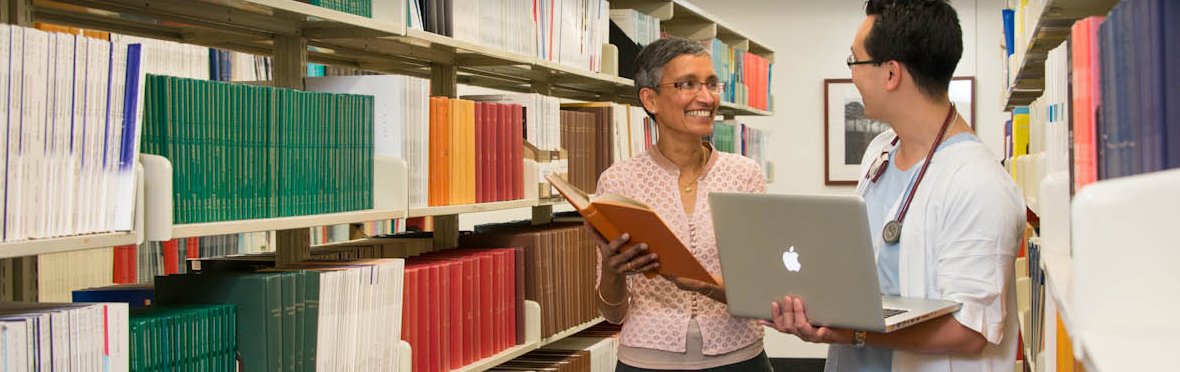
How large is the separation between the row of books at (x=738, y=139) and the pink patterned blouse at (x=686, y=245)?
1.93m

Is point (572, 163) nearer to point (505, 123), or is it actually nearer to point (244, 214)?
point (505, 123)

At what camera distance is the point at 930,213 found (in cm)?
144

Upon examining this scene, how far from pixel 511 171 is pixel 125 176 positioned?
1316 millimetres

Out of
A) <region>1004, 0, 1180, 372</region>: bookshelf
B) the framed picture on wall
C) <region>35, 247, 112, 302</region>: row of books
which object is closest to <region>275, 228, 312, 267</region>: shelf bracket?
<region>35, 247, 112, 302</region>: row of books

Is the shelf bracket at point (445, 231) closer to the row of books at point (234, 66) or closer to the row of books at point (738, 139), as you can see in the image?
the row of books at point (234, 66)

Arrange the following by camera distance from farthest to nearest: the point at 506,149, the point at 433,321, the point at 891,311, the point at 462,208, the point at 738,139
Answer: the point at 738,139, the point at 506,149, the point at 462,208, the point at 433,321, the point at 891,311

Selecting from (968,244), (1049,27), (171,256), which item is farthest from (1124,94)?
(171,256)

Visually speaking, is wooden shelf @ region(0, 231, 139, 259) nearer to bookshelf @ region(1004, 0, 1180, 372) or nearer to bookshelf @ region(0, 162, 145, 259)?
bookshelf @ region(0, 162, 145, 259)

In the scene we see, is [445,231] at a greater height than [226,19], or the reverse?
[226,19]

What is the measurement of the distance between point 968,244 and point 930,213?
0.08m

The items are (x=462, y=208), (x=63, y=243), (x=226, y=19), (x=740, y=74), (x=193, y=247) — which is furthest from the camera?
(x=740, y=74)

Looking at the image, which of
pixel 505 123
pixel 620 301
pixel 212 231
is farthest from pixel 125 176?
pixel 505 123

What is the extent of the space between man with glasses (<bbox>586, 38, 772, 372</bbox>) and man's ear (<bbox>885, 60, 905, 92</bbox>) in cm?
61

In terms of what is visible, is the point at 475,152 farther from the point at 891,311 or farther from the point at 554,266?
the point at 891,311
